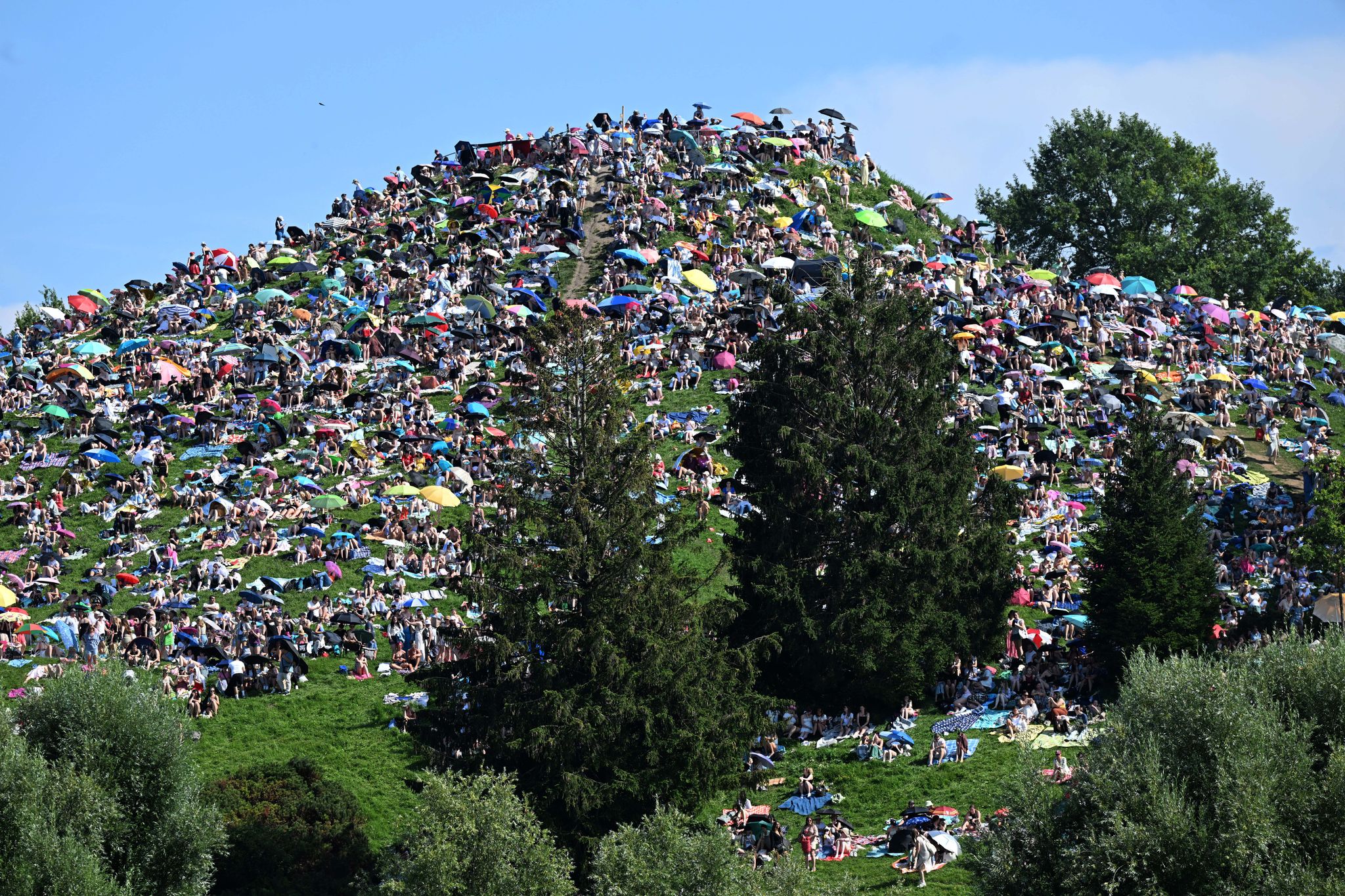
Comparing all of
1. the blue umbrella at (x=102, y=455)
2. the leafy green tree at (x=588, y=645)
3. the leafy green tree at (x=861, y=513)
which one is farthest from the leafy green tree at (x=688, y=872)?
the blue umbrella at (x=102, y=455)

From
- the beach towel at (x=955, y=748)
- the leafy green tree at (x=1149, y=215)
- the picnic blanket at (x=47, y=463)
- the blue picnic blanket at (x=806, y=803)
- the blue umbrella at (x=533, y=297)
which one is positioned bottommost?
the blue picnic blanket at (x=806, y=803)

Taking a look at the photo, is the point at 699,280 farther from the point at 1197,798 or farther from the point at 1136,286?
the point at 1197,798

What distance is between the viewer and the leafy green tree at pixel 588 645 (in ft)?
119

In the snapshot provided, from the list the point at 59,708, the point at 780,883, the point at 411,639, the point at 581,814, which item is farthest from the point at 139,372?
the point at 780,883

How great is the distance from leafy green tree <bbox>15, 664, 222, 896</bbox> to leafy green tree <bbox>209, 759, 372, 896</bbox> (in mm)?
1120

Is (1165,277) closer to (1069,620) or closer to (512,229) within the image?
(512,229)

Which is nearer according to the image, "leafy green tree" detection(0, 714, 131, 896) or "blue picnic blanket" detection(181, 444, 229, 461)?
"leafy green tree" detection(0, 714, 131, 896)

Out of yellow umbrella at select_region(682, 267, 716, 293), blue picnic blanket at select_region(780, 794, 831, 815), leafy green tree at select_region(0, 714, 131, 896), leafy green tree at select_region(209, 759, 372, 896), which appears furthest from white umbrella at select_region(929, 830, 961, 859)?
yellow umbrella at select_region(682, 267, 716, 293)

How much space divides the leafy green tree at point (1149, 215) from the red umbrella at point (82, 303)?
2545 inches

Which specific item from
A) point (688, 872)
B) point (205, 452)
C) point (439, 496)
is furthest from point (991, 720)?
point (205, 452)

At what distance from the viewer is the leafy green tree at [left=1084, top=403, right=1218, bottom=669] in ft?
143

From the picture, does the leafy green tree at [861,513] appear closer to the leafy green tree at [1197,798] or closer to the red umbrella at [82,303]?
the leafy green tree at [1197,798]

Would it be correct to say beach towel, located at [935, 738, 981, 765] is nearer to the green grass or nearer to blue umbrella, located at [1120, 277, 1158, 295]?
the green grass

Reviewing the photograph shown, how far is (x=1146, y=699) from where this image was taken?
33000mm
